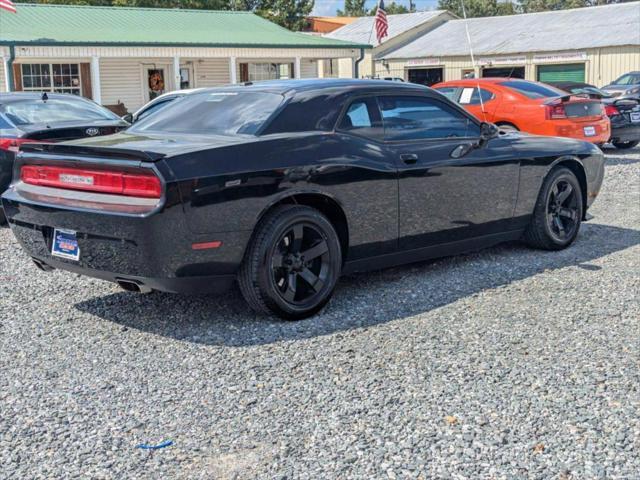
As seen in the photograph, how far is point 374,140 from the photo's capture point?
5.59 meters

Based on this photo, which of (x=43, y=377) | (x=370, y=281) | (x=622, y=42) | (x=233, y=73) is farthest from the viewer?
(x=622, y=42)

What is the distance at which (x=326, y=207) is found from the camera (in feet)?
17.4

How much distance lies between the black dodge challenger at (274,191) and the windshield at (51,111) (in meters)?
3.34

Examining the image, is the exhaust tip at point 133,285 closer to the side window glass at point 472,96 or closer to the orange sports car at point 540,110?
the orange sports car at point 540,110

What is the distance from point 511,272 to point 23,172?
3642mm

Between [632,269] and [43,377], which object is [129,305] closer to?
[43,377]

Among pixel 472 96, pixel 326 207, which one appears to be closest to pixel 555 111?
pixel 472 96

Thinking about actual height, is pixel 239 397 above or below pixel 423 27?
below

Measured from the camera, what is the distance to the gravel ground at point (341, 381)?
130 inches

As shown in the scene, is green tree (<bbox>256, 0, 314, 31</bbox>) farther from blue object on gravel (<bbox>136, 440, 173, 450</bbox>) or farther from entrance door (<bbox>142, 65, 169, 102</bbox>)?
blue object on gravel (<bbox>136, 440, 173, 450</bbox>)

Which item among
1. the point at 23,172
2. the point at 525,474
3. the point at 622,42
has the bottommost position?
the point at 525,474

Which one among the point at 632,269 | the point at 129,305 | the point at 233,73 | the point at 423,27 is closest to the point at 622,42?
the point at 423,27

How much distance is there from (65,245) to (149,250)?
2.30 ft

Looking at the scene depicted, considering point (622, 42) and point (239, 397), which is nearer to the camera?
point (239, 397)
